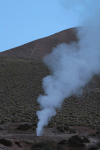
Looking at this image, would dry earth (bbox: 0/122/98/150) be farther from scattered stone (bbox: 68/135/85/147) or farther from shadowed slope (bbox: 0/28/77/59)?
shadowed slope (bbox: 0/28/77/59)

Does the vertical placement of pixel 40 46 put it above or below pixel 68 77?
above

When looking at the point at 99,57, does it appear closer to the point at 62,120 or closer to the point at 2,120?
the point at 62,120

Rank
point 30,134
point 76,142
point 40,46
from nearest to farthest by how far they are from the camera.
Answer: point 76,142 → point 30,134 → point 40,46

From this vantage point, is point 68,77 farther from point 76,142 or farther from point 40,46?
point 40,46

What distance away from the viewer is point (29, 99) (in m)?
30.0

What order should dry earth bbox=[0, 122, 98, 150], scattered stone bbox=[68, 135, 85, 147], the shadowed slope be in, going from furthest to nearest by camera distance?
the shadowed slope, dry earth bbox=[0, 122, 98, 150], scattered stone bbox=[68, 135, 85, 147]

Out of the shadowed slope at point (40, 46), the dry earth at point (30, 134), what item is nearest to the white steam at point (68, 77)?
the dry earth at point (30, 134)

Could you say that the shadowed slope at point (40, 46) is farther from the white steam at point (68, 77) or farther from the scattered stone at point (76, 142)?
the scattered stone at point (76, 142)

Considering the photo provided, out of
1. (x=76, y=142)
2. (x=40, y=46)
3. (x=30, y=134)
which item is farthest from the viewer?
(x=40, y=46)

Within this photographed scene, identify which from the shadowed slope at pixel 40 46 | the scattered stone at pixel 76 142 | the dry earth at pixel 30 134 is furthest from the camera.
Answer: the shadowed slope at pixel 40 46

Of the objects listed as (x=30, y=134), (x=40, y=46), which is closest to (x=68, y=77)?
(x=30, y=134)

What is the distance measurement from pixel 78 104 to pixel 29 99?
7.23 meters

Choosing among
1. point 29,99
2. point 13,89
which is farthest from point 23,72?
point 29,99

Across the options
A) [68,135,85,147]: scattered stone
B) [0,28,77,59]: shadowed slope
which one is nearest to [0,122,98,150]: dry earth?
[68,135,85,147]: scattered stone
